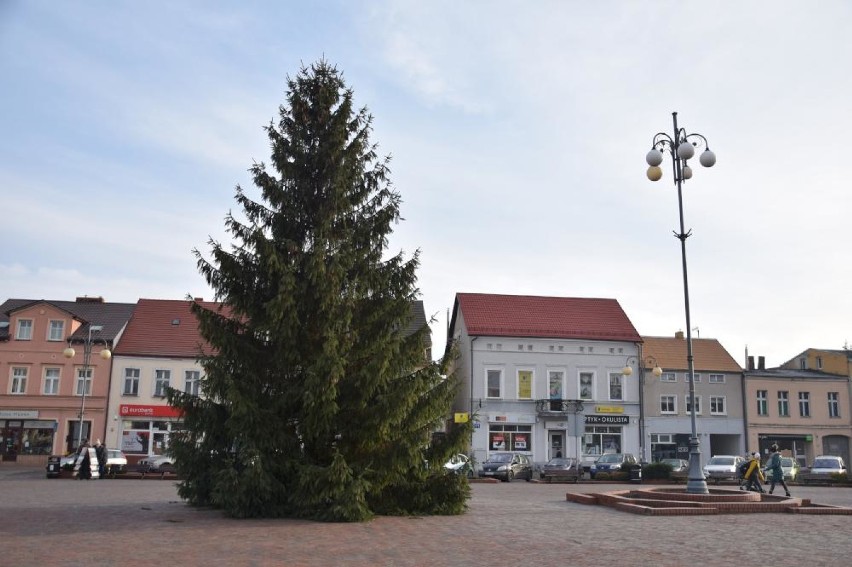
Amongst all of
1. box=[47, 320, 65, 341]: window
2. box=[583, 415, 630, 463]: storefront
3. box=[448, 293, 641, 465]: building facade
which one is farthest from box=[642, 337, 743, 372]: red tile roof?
→ box=[47, 320, 65, 341]: window

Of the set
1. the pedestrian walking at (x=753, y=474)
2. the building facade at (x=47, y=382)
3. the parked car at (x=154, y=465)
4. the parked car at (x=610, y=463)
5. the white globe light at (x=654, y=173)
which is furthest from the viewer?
the building facade at (x=47, y=382)

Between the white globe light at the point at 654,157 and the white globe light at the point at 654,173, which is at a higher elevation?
the white globe light at the point at 654,157

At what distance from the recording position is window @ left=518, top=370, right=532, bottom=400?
5027 centimetres

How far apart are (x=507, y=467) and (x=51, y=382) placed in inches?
1117

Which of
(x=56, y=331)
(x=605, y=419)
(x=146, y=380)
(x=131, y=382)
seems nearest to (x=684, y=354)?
(x=605, y=419)

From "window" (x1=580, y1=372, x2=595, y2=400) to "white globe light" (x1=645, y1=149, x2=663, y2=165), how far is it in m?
32.4

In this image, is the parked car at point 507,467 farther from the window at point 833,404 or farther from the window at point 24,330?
the window at point 24,330

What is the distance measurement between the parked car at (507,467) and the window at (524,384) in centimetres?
919

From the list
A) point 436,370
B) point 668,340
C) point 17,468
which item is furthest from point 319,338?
point 668,340

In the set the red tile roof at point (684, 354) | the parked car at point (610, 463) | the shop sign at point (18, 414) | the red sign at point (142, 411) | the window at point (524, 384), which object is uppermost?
the red tile roof at point (684, 354)

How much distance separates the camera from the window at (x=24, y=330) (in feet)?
160

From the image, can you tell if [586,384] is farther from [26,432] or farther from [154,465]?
[26,432]

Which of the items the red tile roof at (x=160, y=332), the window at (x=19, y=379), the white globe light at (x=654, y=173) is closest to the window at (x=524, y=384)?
the red tile roof at (x=160, y=332)

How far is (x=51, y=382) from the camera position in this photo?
4828cm
